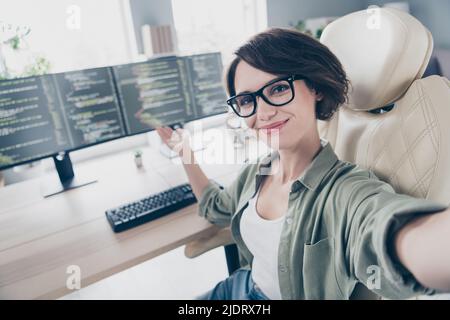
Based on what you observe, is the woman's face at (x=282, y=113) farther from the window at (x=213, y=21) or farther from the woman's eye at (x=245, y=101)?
the window at (x=213, y=21)

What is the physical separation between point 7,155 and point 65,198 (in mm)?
255

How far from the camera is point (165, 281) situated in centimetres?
180

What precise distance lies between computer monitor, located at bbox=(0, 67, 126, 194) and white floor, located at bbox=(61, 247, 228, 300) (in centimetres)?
70

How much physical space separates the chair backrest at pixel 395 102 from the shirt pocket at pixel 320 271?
8cm

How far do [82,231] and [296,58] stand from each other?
2.71 feet

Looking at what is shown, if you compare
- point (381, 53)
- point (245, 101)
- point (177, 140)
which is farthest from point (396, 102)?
point (177, 140)

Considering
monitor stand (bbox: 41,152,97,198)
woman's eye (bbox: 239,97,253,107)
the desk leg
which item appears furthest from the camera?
monitor stand (bbox: 41,152,97,198)

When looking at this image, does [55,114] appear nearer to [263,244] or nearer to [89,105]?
[89,105]

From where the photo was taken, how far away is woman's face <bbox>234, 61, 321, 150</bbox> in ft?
2.62

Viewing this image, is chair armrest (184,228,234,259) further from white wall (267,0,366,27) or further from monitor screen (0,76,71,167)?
white wall (267,0,366,27)

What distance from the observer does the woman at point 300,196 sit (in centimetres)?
61

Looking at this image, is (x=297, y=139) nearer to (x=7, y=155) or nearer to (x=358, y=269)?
(x=358, y=269)

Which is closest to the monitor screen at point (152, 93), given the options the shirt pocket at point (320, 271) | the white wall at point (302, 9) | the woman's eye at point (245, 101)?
the woman's eye at point (245, 101)

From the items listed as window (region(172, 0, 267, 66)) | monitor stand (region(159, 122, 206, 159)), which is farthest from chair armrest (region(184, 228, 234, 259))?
window (region(172, 0, 267, 66))
